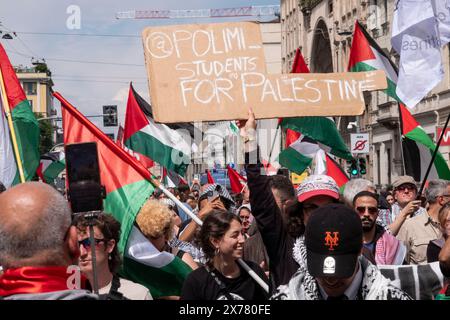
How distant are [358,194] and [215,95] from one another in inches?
55.6

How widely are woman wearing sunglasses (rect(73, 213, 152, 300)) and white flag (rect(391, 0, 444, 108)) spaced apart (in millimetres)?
4051

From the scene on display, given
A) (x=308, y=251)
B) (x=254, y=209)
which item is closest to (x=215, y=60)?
(x=254, y=209)

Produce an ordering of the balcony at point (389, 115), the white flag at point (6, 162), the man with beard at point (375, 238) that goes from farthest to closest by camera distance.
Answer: the balcony at point (389, 115) < the white flag at point (6, 162) < the man with beard at point (375, 238)

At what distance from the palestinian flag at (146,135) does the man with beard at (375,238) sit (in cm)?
582

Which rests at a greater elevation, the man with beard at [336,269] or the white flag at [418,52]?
the white flag at [418,52]

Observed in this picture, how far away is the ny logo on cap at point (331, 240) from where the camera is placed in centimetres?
309

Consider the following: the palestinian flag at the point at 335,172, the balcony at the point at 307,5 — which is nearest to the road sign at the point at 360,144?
the palestinian flag at the point at 335,172

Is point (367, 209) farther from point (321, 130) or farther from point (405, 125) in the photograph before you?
point (405, 125)

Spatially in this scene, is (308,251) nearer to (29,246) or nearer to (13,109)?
(29,246)

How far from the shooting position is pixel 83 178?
3.98 meters

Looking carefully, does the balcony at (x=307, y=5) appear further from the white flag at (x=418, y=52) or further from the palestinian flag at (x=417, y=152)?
the white flag at (x=418, y=52)

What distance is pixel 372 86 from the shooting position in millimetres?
5773

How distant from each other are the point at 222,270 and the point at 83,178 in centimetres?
143

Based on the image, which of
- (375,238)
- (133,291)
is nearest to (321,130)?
(375,238)
